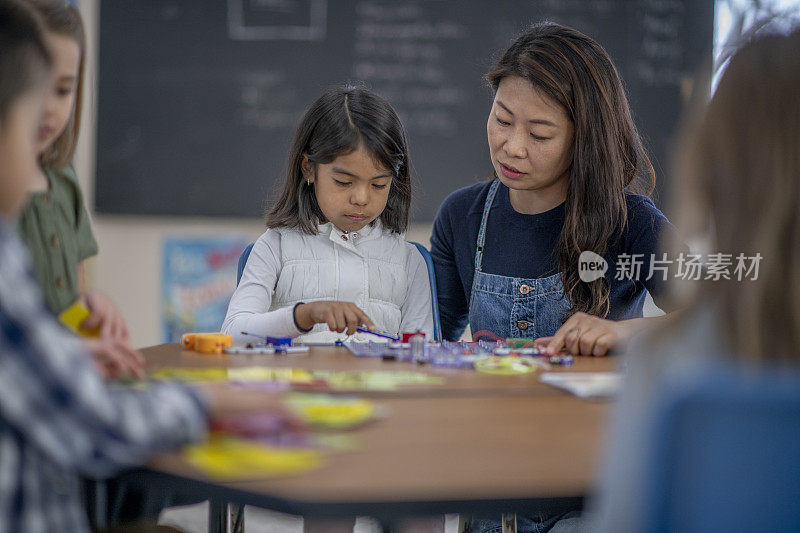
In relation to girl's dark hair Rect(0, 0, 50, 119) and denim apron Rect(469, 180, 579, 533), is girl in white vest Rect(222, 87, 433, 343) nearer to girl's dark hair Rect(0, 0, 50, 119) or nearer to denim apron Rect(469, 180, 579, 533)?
denim apron Rect(469, 180, 579, 533)

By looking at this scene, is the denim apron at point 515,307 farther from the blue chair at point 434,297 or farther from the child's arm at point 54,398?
the child's arm at point 54,398

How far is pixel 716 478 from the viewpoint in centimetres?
53

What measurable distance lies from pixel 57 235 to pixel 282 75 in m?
2.02

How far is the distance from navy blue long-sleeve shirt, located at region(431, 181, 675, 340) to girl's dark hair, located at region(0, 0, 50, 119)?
1.29m

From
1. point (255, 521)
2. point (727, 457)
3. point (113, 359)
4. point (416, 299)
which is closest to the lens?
point (727, 457)

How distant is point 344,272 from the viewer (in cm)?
199

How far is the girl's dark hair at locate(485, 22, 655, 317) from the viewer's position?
1.76m

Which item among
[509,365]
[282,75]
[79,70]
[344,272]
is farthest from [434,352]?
[282,75]

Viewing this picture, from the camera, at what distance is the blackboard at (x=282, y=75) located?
3080mm

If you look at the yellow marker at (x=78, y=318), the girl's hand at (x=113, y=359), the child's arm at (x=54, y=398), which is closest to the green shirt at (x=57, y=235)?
the yellow marker at (x=78, y=318)

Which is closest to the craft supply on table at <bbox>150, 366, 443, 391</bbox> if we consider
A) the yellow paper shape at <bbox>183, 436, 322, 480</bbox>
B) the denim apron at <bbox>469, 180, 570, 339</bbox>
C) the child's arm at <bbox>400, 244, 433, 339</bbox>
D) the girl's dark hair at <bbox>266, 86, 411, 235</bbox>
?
the yellow paper shape at <bbox>183, 436, 322, 480</bbox>

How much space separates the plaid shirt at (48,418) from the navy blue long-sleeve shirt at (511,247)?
4.20ft

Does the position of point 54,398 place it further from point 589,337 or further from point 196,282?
point 196,282

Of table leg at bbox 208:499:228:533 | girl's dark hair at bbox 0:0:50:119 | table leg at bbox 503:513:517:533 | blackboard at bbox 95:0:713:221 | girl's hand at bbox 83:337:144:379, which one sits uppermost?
blackboard at bbox 95:0:713:221
